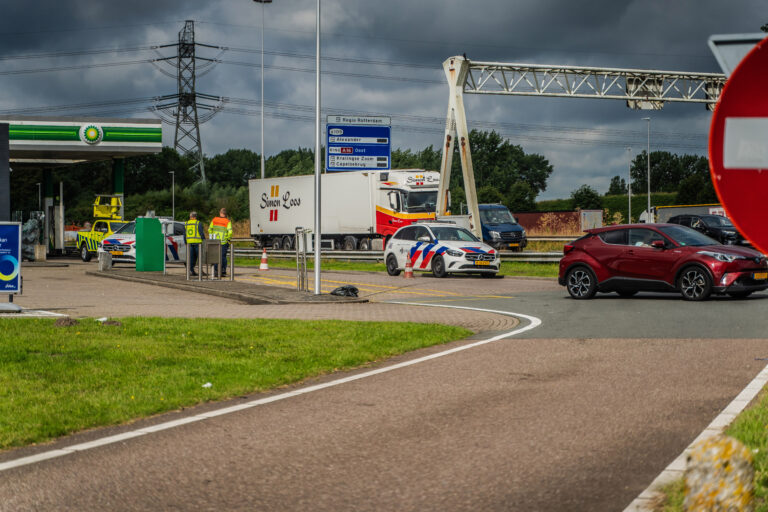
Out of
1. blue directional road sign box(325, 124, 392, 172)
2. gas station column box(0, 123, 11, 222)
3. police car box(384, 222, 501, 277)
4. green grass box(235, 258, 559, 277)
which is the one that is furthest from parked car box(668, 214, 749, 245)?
gas station column box(0, 123, 11, 222)

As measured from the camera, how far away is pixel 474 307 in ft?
58.4

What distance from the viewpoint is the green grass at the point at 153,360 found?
7223 millimetres

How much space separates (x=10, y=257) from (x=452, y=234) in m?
15.6

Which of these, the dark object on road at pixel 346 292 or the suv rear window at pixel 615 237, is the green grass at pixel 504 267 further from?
the dark object on road at pixel 346 292

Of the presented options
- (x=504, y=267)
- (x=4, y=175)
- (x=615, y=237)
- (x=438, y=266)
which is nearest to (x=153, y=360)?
(x=4, y=175)

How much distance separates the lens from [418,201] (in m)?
40.5

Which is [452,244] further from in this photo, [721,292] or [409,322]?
[409,322]

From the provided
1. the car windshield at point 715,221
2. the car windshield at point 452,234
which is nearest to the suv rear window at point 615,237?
the car windshield at point 452,234

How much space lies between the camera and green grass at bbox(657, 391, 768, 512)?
4363 mm

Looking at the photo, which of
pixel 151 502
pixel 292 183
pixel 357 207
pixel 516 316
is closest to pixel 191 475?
pixel 151 502

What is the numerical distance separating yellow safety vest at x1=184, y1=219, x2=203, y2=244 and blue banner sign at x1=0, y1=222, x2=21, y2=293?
10429 mm

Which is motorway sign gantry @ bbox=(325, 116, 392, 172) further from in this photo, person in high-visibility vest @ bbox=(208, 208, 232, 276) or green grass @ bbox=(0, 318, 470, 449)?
green grass @ bbox=(0, 318, 470, 449)

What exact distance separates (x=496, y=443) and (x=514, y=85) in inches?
1203

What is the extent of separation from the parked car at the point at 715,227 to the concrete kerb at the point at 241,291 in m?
22.5
